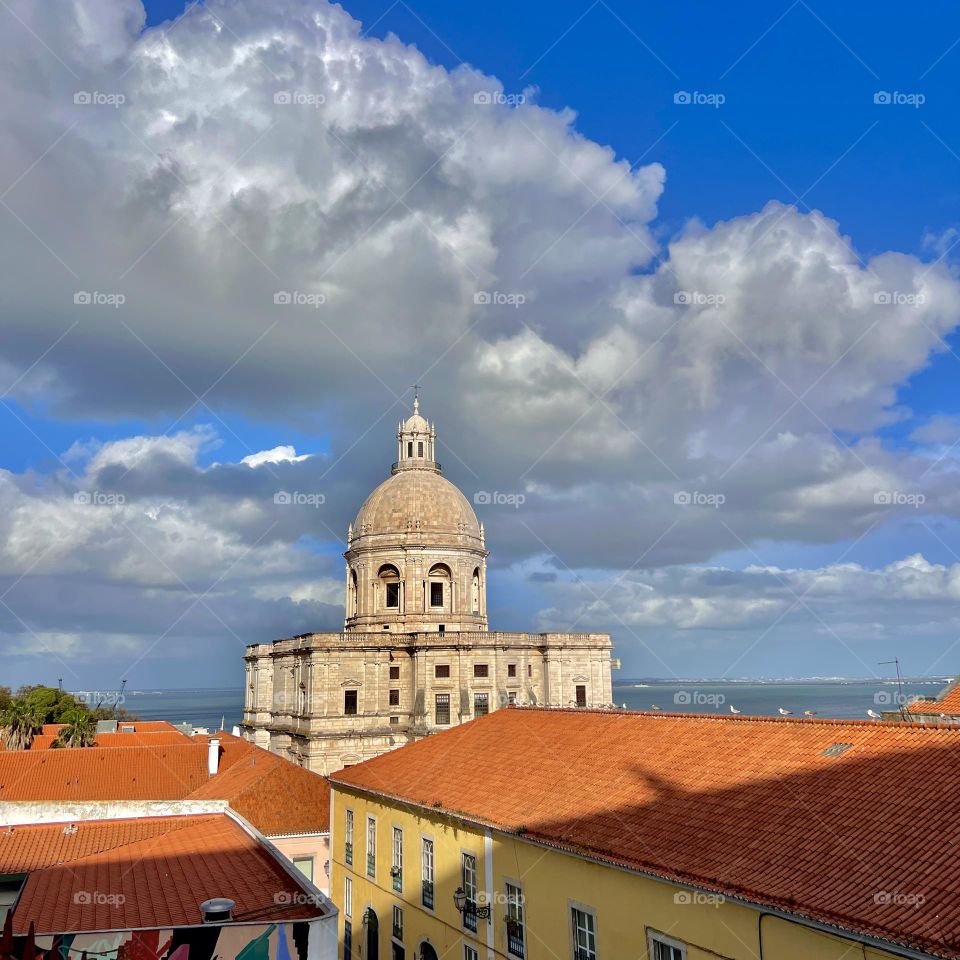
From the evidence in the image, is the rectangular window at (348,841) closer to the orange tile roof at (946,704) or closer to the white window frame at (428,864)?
the white window frame at (428,864)

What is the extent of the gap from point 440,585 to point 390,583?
381 centimetres

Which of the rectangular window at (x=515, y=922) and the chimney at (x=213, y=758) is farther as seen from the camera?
the chimney at (x=213, y=758)

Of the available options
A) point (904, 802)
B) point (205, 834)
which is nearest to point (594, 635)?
point (205, 834)

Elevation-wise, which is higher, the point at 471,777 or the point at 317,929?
the point at 471,777

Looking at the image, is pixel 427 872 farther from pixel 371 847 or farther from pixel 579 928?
pixel 579 928

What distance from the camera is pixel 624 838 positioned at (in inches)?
689

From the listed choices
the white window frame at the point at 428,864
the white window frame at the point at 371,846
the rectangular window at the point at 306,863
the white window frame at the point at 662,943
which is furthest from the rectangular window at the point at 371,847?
the white window frame at the point at 662,943

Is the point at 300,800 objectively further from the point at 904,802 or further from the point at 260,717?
the point at 260,717

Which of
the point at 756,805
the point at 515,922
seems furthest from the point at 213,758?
the point at 756,805

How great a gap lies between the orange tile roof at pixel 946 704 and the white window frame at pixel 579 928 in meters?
11.9

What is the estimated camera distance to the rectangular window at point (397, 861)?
25266 mm

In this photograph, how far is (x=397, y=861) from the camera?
25.8m

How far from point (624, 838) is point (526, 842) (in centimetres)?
311

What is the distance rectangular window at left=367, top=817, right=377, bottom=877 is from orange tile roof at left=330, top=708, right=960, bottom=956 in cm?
253
